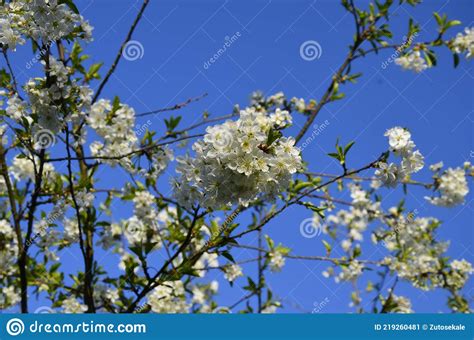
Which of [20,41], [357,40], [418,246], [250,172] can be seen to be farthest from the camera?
[418,246]

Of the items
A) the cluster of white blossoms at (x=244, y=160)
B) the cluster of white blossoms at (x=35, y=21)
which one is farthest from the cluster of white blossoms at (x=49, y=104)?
the cluster of white blossoms at (x=244, y=160)

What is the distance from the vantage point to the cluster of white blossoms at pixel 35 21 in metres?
2.33

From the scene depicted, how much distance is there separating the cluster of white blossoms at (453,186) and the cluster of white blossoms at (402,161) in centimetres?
240

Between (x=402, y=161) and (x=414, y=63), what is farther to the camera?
(x=414, y=63)

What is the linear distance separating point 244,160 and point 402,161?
899mm

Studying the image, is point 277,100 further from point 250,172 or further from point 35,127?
point 250,172

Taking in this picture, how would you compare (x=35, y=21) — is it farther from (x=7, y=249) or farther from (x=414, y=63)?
(x=414, y=63)

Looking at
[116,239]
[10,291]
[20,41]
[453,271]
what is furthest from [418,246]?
[20,41]

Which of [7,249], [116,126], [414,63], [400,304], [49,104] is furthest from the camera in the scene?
[400,304]

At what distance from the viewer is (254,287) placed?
→ 4.00 meters

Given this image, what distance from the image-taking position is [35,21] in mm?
2350

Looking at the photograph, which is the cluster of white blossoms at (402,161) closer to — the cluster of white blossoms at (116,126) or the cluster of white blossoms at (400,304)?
the cluster of white blossoms at (116,126)

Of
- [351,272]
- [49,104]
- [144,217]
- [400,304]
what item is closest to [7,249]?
[144,217]

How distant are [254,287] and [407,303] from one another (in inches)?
77.8
